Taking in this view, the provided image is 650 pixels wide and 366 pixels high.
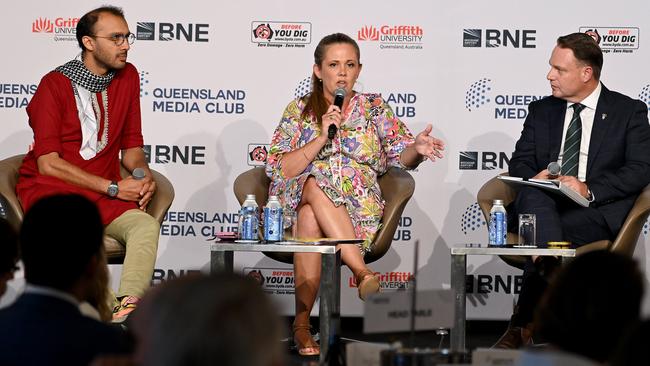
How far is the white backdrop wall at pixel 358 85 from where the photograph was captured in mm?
6527

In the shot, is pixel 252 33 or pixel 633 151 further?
pixel 252 33

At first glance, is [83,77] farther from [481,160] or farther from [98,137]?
[481,160]

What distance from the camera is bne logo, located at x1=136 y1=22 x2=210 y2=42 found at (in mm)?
6656

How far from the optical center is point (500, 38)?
6539 millimetres

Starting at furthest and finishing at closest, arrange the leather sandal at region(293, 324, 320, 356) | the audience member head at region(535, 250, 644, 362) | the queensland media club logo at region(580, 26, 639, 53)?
the queensland media club logo at region(580, 26, 639, 53) < the leather sandal at region(293, 324, 320, 356) < the audience member head at region(535, 250, 644, 362)

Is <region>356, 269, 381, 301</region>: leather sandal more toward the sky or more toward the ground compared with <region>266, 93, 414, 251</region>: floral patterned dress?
more toward the ground

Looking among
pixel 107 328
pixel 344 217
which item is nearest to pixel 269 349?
pixel 107 328

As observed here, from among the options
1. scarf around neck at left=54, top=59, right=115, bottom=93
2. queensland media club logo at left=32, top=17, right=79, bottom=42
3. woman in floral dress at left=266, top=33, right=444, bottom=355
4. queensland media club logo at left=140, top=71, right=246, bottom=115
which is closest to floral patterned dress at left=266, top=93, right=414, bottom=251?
woman in floral dress at left=266, top=33, right=444, bottom=355

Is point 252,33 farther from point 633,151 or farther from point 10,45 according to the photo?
point 633,151

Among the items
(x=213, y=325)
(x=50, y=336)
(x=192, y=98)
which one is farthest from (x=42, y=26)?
(x=213, y=325)

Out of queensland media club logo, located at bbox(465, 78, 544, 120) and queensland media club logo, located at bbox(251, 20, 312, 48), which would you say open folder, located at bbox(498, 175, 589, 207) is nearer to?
queensland media club logo, located at bbox(465, 78, 544, 120)

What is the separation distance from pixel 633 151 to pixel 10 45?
4048 mm

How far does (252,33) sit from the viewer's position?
6641mm

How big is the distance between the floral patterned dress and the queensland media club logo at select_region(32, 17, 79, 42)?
1.99 meters
